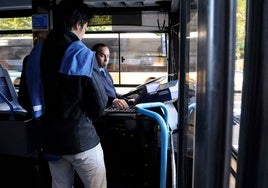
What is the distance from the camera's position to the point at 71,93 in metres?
1.51

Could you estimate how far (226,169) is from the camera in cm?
42

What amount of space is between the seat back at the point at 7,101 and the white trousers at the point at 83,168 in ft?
2.14

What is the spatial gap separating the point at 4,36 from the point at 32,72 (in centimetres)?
394

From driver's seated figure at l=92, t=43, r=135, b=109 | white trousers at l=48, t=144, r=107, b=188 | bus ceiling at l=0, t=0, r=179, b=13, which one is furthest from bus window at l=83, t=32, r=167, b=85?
white trousers at l=48, t=144, r=107, b=188

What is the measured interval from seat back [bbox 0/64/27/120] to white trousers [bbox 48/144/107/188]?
0.65 meters

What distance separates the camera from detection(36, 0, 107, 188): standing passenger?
58.6 inches

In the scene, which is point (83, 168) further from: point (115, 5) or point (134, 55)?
point (115, 5)

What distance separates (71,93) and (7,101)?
92 cm

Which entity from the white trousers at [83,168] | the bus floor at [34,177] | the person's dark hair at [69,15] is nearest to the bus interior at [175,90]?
the bus floor at [34,177]

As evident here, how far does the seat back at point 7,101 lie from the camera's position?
2229mm

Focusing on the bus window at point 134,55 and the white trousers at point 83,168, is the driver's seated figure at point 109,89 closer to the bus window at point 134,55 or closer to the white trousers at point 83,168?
the white trousers at point 83,168

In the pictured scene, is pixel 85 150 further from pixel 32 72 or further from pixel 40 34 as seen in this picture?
pixel 40 34

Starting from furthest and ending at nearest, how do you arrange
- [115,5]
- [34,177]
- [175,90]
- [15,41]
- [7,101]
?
[15,41] < [115,5] < [34,177] < [7,101] < [175,90]

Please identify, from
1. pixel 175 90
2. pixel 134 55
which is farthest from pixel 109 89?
pixel 134 55
